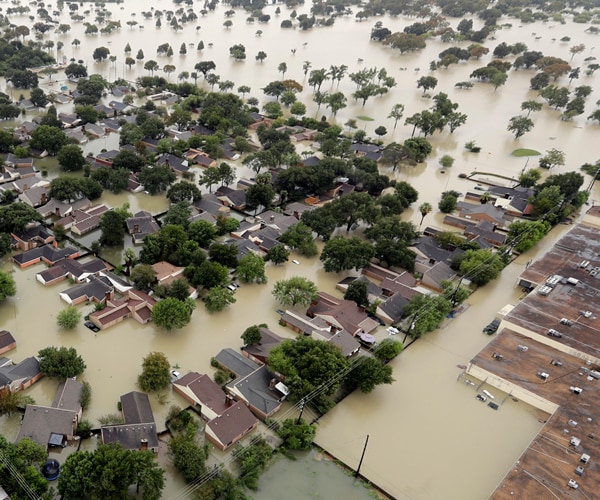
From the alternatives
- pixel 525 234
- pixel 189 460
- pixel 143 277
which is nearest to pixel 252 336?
pixel 189 460

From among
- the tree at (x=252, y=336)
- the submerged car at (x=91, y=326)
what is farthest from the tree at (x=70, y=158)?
the tree at (x=252, y=336)

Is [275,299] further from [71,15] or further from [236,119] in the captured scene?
[71,15]

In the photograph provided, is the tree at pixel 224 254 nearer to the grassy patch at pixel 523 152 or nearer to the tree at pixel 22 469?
the tree at pixel 22 469

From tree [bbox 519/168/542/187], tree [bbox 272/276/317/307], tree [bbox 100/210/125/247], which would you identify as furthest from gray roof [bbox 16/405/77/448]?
tree [bbox 519/168/542/187]

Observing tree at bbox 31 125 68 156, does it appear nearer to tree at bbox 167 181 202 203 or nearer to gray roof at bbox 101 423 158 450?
tree at bbox 167 181 202 203

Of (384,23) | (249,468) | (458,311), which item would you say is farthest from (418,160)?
(384,23)
